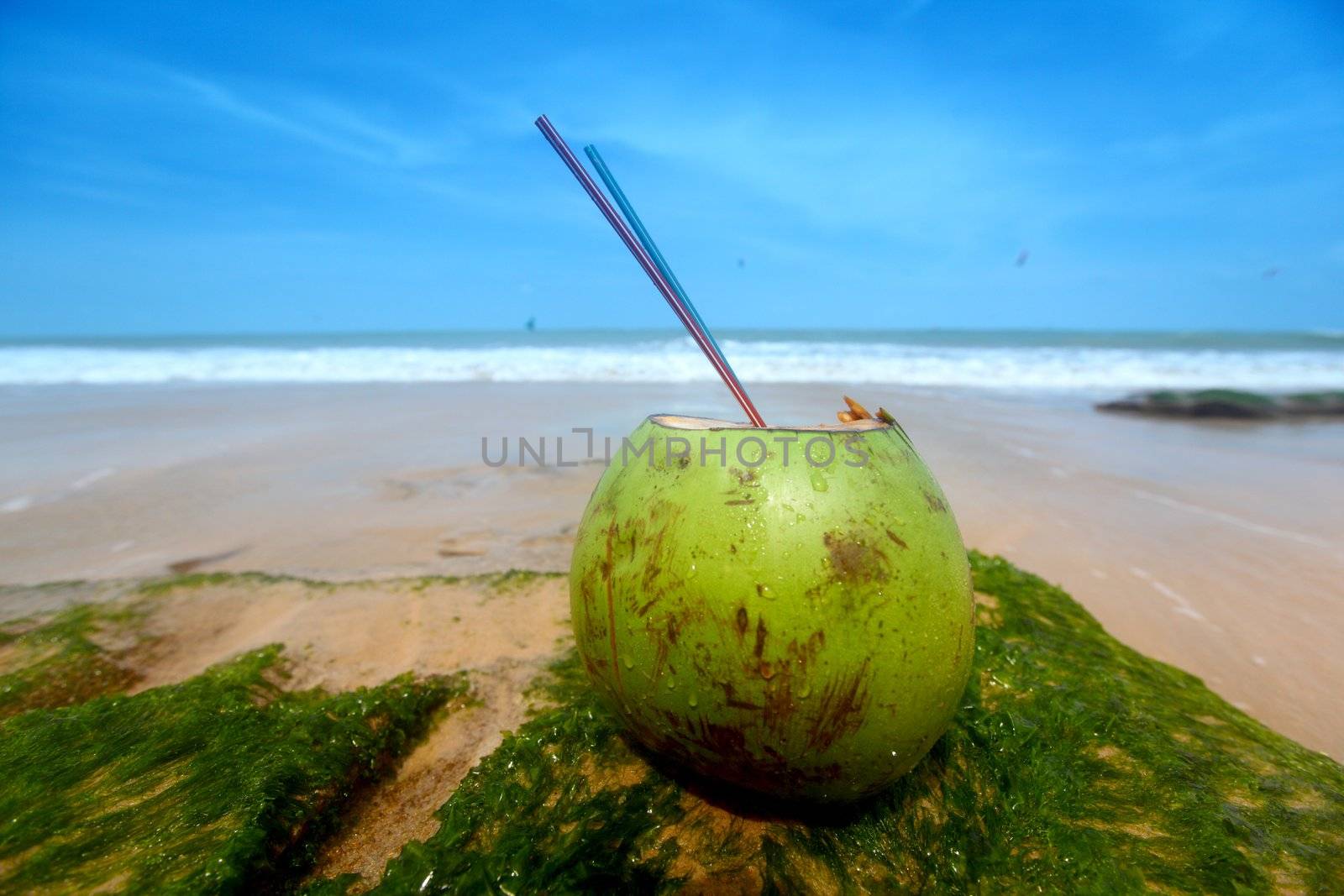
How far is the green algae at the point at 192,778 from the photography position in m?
1.32

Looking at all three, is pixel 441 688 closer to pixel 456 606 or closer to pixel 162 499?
pixel 456 606

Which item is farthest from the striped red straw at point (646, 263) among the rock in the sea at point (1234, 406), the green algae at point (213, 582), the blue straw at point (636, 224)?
the rock in the sea at point (1234, 406)

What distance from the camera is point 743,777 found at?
1.40 meters

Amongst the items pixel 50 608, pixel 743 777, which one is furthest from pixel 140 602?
pixel 743 777

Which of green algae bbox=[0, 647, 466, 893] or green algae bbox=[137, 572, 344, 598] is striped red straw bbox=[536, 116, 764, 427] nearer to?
green algae bbox=[0, 647, 466, 893]

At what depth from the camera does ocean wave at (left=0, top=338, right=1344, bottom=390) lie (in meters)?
14.7

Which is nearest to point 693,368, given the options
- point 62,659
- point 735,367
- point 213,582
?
point 735,367

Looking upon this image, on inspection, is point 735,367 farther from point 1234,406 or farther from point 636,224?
point 636,224

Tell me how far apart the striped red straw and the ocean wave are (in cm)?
1211

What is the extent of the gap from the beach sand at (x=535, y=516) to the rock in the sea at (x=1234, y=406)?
0.52m

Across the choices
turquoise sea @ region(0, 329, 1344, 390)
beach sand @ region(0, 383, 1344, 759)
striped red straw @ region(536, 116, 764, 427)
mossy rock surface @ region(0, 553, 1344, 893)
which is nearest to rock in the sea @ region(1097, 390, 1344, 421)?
beach sand @ region(0, 383, 1344, 759)

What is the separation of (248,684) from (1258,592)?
4.36 meters

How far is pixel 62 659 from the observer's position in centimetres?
222

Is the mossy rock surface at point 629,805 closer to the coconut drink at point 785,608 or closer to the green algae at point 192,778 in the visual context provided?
the green algae at point 192,778
